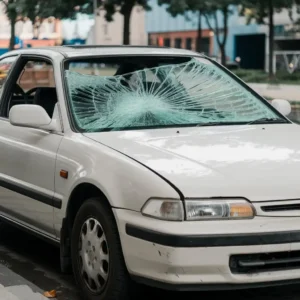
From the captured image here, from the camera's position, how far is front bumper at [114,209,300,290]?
11.9ft

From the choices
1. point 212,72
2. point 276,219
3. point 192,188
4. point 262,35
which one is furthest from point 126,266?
point 262,35

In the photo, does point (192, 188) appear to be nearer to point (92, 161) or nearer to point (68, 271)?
point (92, 161)

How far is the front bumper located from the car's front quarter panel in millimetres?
147

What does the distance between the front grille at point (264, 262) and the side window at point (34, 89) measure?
2.21m

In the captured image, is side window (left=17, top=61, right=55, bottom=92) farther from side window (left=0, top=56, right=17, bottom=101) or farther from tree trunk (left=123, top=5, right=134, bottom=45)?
tree trunk (left=123, top=5, right=134, bottom=45)

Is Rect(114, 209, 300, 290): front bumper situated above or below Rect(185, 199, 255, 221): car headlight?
below

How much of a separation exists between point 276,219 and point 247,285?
14.7 inches

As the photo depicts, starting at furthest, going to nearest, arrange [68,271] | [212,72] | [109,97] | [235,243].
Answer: [212,72] < [109,97] < [68,271] < [235,243]

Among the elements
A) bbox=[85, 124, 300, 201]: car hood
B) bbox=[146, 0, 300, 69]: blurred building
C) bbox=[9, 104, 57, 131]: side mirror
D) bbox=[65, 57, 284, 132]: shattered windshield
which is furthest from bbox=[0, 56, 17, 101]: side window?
bbox=[146, 0, 300, 69]: blurred building

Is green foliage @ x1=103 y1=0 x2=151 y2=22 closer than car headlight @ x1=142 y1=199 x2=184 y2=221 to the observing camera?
No

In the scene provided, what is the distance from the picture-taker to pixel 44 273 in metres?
5.22

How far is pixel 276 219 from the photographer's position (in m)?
3.71

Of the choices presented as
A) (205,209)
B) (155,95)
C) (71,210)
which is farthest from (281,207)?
(155,95)

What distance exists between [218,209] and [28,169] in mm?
1771
